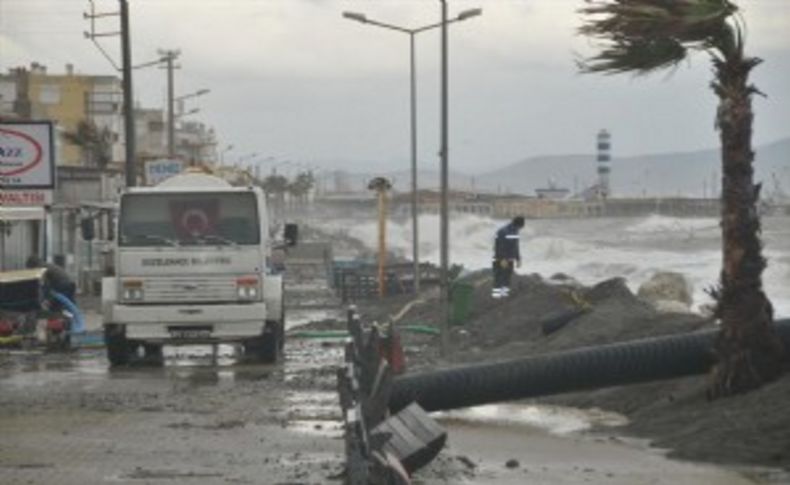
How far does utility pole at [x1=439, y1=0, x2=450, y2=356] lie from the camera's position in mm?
25312

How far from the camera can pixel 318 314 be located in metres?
40.4

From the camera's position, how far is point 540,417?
57.0 ft

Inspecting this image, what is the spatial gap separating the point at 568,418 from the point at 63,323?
37.3ft

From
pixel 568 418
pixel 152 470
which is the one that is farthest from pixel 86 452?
pixel 568 418

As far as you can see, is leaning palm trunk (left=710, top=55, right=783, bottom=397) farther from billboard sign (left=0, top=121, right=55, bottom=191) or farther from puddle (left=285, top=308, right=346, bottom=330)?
puddle (left=285, top=308, right=346, bottom=330)

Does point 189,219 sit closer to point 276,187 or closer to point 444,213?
point 444,213

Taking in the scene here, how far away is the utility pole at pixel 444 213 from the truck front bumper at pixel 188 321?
3246 mm

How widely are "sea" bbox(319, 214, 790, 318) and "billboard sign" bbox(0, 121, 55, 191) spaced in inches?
852

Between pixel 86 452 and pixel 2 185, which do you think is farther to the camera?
pixel 2 185

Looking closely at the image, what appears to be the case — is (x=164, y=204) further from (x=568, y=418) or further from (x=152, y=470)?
→ (x=152, y=470)

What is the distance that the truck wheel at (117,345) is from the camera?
912 inches

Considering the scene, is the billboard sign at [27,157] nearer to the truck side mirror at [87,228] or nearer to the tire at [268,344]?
the truck side mirror at [87,228]

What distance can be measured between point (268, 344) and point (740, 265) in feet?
32.1

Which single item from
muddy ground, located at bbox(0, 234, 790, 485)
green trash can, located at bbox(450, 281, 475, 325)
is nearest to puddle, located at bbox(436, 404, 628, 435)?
muddy ground, located at bbox(0, 234, 790, 485)
